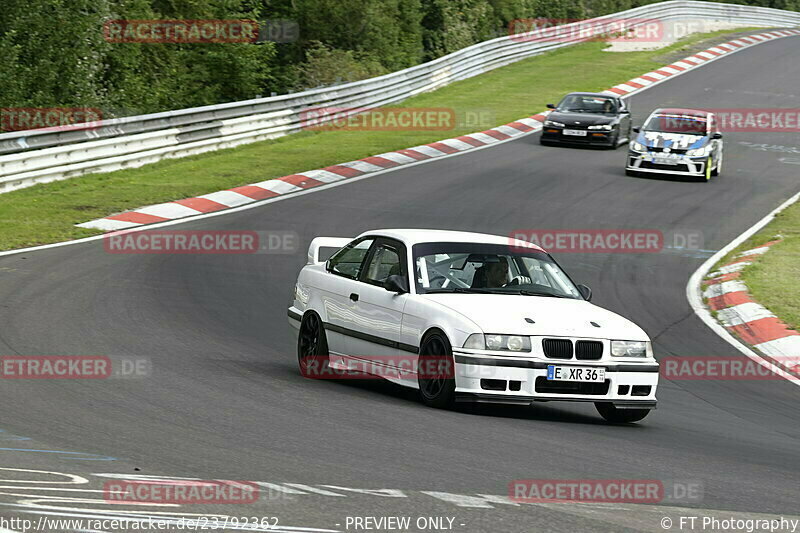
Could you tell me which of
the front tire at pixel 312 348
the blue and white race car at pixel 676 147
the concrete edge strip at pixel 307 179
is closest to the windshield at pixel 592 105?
the concrete edge strip at pixel 307 179

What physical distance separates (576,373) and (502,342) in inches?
24.1

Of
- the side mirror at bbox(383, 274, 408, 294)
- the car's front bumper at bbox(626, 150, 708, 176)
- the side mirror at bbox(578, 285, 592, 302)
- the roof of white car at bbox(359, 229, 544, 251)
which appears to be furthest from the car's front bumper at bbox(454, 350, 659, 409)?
the car's front bumper at bbox(626, 150, 708, 176)

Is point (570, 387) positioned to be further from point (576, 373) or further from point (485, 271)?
point (485, 271)

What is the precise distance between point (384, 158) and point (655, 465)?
1969 cm

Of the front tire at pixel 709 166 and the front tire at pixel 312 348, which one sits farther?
the front tire at pixel 709 166

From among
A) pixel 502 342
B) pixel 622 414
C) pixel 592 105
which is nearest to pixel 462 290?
pixel 502 342

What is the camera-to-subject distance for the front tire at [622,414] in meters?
9.23

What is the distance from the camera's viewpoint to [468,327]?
886cm

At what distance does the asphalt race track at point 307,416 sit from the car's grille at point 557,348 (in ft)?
1.75

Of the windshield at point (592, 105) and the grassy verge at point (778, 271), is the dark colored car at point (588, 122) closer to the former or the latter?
the windshield at point (592, 105)

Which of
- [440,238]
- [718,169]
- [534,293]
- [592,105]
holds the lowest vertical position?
[718,169]

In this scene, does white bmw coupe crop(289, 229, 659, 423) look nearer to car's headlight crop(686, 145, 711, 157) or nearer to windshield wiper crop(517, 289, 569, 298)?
windshield wiper crop(517, 289, 569, 298)

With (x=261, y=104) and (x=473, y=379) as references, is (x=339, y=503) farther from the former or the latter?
(x=261, y=104)

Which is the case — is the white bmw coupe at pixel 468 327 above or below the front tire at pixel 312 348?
above
